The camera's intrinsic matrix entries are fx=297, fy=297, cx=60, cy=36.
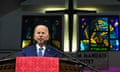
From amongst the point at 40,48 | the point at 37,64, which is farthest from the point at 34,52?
the point at 37,64

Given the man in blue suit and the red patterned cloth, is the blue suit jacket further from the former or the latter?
the red patterned cloth

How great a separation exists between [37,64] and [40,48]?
0.21 meters

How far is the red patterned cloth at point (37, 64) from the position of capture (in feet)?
5.08

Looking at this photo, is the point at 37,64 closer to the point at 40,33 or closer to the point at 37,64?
the point at 37,64

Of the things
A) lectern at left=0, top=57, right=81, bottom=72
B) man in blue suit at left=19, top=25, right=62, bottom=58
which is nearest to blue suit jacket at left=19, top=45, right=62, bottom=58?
man in blue suit at left=19, top=25, right=62, bottom=58

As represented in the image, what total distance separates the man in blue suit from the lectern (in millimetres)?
147

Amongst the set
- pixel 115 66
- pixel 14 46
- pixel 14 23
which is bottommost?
pixel 115 66

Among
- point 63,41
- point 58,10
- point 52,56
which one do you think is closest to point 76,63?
point 52,56

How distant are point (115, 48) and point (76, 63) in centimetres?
869

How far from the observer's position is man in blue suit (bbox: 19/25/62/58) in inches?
67.4

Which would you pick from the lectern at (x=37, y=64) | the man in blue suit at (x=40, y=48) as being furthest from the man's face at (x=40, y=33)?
the lectern at (x=37, y=64)

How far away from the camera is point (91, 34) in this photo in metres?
10.2

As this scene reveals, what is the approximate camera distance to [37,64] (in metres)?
1.55

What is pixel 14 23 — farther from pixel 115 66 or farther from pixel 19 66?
pixel 19 66
